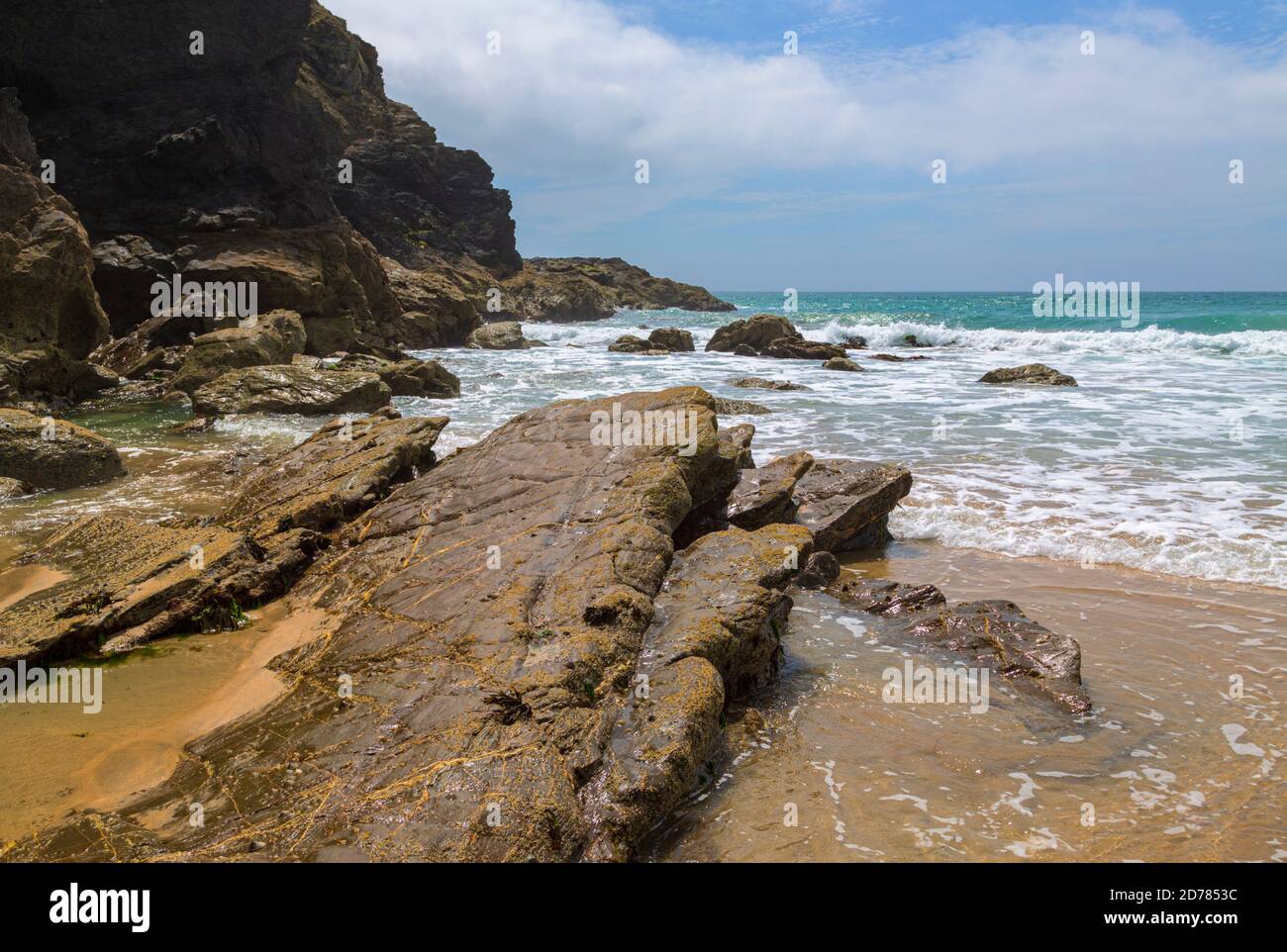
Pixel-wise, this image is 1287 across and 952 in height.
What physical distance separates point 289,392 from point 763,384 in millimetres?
12513

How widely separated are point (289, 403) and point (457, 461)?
31.8 ft

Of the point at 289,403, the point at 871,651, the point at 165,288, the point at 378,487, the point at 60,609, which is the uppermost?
the point at 165,288

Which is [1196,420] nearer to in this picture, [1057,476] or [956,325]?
[1057,476]

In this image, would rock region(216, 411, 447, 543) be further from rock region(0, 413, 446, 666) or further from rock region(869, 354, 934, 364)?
rock region(869, 354, 934, 364)

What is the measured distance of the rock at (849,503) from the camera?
8.02 m

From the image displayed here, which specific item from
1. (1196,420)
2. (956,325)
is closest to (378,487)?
(1196,420)

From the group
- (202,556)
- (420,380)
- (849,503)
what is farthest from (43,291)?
(849,503)

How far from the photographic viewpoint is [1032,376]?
23.0 m

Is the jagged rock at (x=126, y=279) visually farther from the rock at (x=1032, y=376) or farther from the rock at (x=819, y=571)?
the rock at (x=1032, y=376)

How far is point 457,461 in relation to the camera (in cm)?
779

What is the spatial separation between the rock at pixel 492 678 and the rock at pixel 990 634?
1.03 m

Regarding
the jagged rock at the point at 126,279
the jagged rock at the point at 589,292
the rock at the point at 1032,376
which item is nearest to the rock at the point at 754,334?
the rock at the point at 1032,376

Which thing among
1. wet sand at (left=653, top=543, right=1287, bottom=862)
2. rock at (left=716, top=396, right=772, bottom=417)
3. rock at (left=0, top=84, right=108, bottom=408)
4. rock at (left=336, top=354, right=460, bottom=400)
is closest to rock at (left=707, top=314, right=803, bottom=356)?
rock at (left=336, top=354, right=460, bottom=400)

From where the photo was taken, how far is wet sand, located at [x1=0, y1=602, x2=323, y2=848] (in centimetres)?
366
